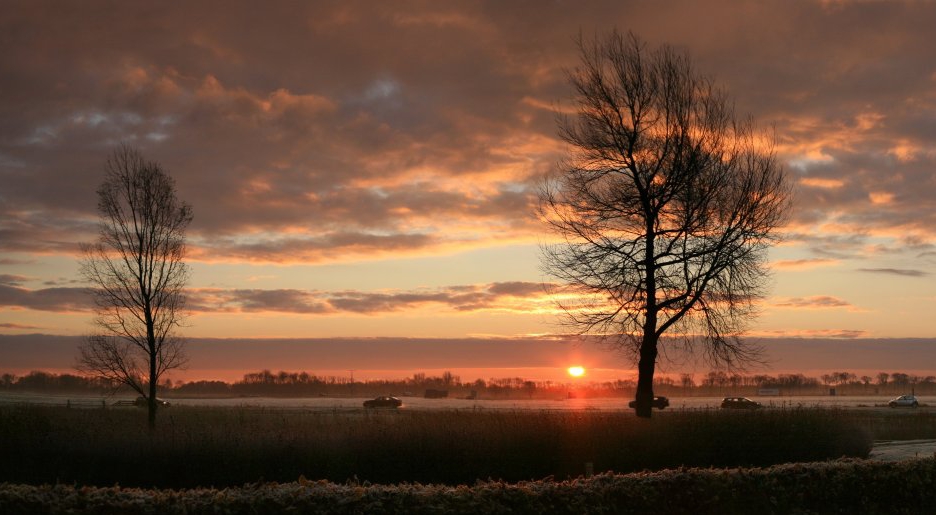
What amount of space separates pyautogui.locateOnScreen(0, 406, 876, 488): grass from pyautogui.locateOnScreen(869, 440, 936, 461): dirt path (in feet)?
19.5

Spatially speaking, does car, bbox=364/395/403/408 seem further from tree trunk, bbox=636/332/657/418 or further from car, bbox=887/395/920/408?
tree trunk, bbox=636/332/657/418

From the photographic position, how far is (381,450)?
76.1ft

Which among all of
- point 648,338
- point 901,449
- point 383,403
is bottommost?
point 383,403

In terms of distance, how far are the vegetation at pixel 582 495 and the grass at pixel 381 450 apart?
4800 mm

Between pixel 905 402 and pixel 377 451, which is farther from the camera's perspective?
pixel 905 402

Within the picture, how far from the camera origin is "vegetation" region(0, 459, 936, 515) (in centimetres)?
1212

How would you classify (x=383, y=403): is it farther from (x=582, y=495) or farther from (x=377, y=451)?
(x=582, y=495)

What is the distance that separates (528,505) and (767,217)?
19885mm

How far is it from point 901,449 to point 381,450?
81.2ft

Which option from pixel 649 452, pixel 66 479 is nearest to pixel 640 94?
pixel 649 452

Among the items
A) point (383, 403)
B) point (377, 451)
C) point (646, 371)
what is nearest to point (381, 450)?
point (377, 451)

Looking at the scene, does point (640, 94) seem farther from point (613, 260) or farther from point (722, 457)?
point (722, 457)

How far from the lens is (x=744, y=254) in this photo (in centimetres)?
2922

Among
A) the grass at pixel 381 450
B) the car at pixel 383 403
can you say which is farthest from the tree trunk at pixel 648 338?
the car at pixel 383 403
